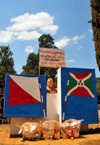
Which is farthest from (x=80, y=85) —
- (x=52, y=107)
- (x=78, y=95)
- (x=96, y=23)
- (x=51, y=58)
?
(x=96, y=23)

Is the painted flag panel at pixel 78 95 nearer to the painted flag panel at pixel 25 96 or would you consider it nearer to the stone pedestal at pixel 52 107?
the stone pedestal at pixel 52 107

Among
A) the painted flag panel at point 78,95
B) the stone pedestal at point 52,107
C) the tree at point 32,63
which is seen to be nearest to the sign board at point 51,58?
the painted flag panel at point 78,95

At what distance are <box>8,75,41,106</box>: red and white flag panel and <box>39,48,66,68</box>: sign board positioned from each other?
225 cm

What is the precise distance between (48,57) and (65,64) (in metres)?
1.45

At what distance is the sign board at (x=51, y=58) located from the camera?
34.6 feet

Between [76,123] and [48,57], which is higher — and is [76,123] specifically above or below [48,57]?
below

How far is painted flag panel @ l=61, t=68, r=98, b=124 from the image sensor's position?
28.0 ft

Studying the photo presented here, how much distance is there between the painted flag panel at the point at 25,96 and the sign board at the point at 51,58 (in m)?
2.17

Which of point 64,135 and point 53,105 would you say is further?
point 53,105

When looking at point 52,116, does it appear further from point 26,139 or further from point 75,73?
point 75,73

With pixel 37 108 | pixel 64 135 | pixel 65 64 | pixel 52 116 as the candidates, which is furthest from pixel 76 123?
pixel 65 64

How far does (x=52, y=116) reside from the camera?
28.9 ft

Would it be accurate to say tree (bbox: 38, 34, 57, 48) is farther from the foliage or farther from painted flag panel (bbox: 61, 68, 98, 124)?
painted flag panel (bbox: 61, 68, 98, 124)

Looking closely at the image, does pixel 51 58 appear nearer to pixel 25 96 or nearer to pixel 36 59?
pixel 25 96
